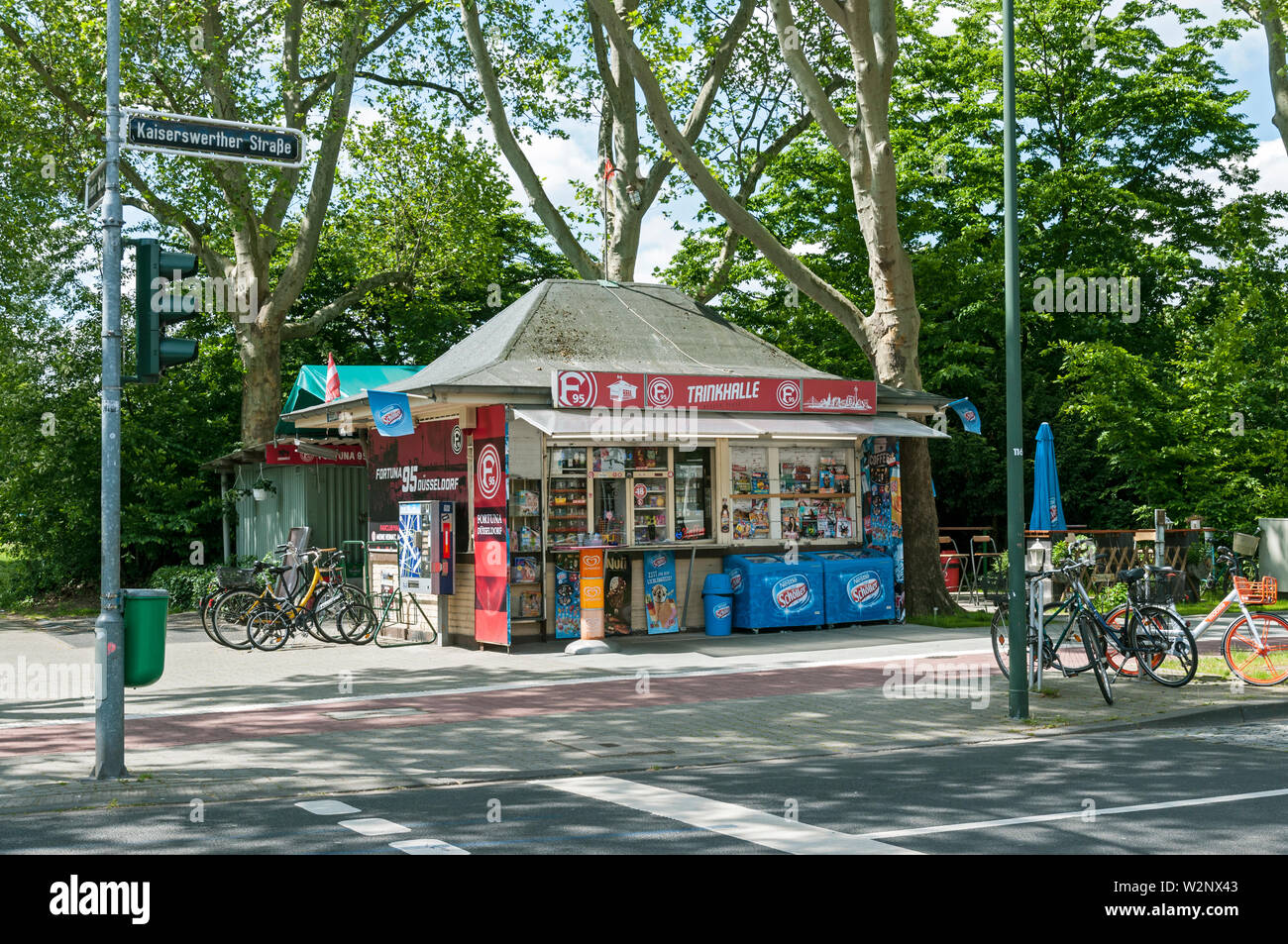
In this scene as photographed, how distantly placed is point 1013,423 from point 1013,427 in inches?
1.4

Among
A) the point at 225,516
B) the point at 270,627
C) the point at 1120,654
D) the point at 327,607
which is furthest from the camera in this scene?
the point at 225,516

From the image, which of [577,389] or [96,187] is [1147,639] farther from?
[96,187]

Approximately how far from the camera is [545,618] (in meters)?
17.1

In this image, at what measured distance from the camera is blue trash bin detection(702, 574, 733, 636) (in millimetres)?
17953

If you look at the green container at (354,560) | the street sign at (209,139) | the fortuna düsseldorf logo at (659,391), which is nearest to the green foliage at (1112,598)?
the fortuna düsseldorf logo at (659,391)

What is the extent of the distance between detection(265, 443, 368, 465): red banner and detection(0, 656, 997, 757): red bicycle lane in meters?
8.92

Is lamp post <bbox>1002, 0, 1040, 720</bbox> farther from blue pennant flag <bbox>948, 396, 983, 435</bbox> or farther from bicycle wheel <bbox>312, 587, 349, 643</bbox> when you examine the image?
bicycle wheel <bbox>312, 587, 349, 643</bbox>

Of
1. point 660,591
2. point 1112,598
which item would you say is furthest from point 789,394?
point 1112,598

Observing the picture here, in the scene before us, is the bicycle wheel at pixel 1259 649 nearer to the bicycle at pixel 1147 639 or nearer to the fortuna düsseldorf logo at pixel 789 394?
the bicycle at pixel 1147 639

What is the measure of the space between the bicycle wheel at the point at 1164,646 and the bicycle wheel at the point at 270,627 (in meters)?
10.8

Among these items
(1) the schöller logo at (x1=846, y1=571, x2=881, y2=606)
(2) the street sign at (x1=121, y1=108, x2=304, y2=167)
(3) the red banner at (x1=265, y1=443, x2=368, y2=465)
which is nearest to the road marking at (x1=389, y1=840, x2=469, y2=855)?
(2) the street sign at (x1=121, y1=108, x2=304, y2=167)

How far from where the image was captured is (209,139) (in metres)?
9.12
